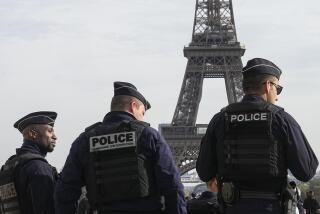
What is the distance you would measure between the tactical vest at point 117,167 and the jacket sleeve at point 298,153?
43.1 inches

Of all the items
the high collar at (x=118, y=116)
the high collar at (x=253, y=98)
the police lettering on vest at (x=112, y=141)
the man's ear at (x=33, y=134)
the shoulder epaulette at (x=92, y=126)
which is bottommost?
the police lettering on vest at (x=112, y=141)

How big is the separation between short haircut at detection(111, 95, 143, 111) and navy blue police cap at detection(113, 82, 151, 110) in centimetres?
3

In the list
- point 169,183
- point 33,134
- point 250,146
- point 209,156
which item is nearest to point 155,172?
point 169,183

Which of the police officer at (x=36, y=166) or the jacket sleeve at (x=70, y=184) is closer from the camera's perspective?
the jacket sleeve at (x=70, y=184)

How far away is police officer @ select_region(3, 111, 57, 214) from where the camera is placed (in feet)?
21.8

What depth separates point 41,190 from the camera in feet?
21.8

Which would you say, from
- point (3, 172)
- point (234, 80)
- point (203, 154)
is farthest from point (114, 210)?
point (234, 80)

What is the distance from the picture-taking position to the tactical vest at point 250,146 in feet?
18.6

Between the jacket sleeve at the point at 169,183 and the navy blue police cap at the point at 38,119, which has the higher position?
the navy blue police cap at the point at 38,119

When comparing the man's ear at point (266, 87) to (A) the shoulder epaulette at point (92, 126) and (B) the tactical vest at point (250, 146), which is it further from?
(A) the shoulder epaulette at point (92, 126)

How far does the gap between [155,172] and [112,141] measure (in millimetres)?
455

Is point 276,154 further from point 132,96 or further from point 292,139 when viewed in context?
point 132,96

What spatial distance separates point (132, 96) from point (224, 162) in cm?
93

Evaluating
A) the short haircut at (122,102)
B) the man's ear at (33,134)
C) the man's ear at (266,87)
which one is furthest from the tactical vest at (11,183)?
the man's ear at (266,87)
